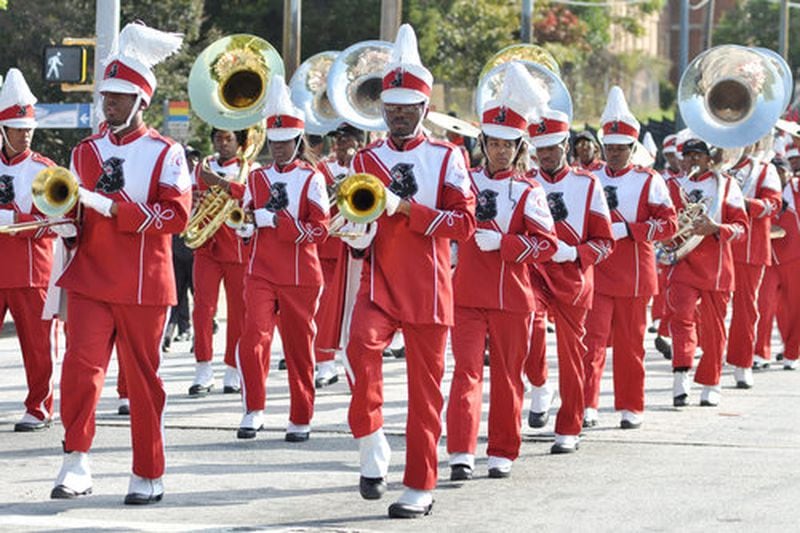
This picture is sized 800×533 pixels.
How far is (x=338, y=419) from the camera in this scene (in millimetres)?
13555

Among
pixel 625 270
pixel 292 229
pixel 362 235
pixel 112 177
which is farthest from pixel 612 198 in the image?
pixel 112 177

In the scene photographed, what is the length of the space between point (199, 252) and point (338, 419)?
6.74 feet

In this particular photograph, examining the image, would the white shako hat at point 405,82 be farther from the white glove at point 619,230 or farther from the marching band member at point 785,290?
the marching band member at point 785,290

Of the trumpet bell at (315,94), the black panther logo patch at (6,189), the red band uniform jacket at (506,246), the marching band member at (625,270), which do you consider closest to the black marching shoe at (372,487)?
the red band uniform jacket at (506,246)

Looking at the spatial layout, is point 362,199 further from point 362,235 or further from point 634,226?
point 634,226

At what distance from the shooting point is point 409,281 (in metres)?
9.80

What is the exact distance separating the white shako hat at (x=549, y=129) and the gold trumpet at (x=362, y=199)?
8.40ft

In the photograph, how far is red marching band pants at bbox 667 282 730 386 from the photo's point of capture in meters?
14.6

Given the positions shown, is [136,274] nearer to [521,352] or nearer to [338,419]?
[521,352]

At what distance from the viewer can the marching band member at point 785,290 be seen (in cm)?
1780

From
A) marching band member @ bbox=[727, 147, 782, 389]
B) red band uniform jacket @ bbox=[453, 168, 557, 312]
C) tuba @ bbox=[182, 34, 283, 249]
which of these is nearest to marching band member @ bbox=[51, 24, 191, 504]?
red band uniform jacket @ bbox=[453, 168, 557, 312]

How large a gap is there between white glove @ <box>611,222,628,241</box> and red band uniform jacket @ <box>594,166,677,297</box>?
3 centimetres

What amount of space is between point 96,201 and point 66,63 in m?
10.8

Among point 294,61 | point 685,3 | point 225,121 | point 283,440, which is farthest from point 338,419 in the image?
point 685,3
